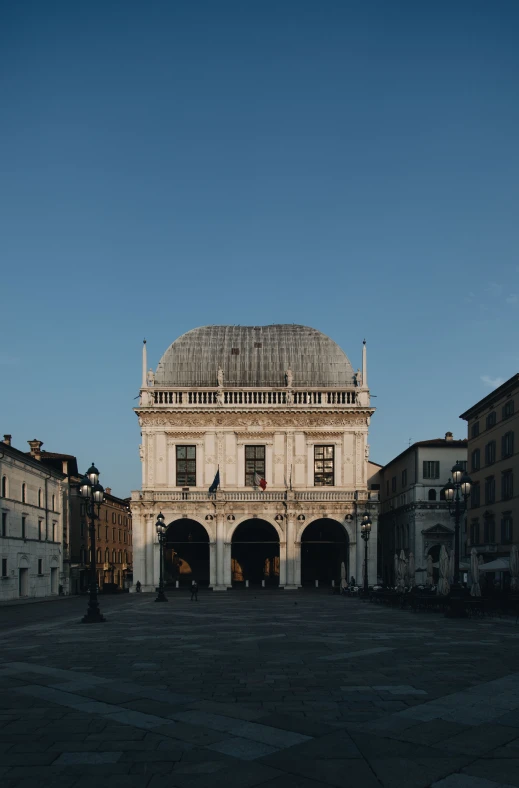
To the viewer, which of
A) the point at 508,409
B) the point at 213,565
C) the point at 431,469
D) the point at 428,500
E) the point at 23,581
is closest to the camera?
the point at 508,409

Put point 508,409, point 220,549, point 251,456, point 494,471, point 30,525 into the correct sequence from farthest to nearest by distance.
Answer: point 251,456 < point 220,549 < point 30,525 < point 494,471 < point 508,409

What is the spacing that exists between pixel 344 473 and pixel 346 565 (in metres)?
8.42

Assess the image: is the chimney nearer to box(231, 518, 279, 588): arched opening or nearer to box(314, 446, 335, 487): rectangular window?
box(231, 518, 279, 588): arched opening

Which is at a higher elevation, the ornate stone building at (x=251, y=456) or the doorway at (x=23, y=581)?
the ornate stone building at (x=251, y=456)

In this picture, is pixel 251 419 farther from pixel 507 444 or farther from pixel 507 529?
pixel 507 529

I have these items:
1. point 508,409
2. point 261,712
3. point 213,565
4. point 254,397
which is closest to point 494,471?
point 508,409

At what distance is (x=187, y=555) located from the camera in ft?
242

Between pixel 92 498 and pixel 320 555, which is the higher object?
pixel 92 498

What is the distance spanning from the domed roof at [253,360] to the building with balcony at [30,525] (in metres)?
14.3

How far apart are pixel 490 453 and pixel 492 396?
4482 millimetres

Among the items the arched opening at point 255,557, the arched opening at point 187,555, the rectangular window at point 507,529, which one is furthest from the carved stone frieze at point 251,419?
the rectangular window at point 507,529

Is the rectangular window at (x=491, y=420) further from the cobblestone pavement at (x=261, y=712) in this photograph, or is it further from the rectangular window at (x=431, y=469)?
the cobblestone pavement at (x=261, y=712)

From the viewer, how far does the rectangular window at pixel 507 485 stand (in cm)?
5094

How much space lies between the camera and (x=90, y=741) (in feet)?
31.6
